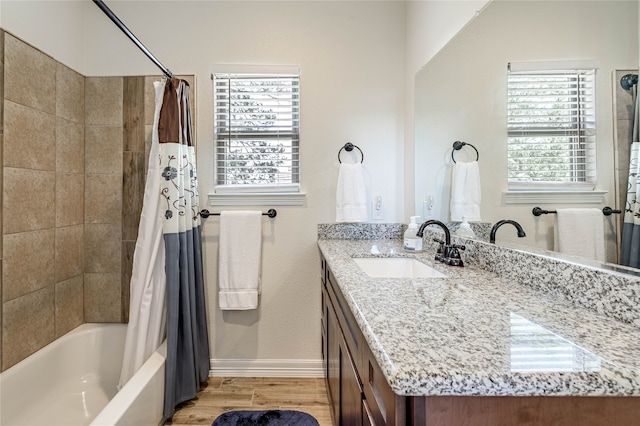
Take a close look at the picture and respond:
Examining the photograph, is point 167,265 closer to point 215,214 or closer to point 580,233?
point 215,214

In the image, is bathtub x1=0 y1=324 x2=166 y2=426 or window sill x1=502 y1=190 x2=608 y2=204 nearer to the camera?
window sill x1=502 y1=190 x2=608 y2=204

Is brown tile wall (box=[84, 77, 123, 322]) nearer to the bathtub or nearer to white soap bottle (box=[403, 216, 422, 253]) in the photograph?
the bathtub

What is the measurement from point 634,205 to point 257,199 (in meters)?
1.78

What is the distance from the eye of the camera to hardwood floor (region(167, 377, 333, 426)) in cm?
161

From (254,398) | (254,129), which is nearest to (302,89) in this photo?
(254,129)

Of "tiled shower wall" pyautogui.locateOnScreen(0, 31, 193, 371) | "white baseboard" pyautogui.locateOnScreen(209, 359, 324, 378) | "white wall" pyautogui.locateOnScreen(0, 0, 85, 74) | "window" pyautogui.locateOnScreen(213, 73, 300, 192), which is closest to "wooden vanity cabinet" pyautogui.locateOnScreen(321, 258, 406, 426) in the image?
"white baseboard" pyautogui.locateOnScreen(209, 359, 324, 378)

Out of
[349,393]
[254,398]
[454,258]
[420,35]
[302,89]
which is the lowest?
[254,398]

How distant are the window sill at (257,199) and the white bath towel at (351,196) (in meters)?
0.28

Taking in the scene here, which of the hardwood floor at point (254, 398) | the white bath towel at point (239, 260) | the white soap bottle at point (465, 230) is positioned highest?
the white soap bottle at point (465, 230)

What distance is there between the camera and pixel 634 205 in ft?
2.13

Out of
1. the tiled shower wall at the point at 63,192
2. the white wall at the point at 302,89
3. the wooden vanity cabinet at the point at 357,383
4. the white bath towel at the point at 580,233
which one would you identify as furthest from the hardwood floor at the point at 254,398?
the white bath towel at the point at 580,233

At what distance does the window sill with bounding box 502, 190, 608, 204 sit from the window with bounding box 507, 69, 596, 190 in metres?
0.02

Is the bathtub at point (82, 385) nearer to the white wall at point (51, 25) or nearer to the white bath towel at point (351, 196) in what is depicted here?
the white bath towel at point (351, 196)

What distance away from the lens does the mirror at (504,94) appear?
68cm
